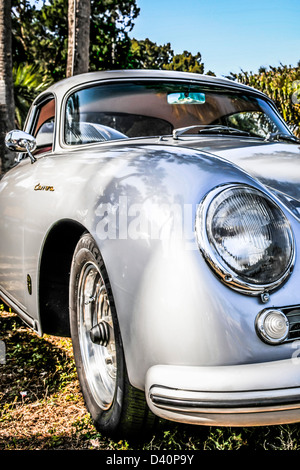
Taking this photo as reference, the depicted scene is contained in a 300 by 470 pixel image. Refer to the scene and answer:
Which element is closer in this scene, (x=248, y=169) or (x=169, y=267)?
(x=169, y=267)

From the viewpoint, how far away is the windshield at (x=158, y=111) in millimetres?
2916

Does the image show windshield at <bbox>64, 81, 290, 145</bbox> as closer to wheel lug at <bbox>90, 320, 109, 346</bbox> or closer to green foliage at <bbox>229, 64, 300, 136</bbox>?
wheel lug at <bbox>90, 320, 109, 346</bbox>

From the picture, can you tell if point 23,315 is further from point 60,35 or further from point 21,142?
point 60,35

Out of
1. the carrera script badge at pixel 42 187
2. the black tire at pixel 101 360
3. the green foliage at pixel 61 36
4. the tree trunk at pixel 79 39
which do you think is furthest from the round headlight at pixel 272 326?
the green foliage at pixel 61 36

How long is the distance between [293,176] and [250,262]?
0.55 metres

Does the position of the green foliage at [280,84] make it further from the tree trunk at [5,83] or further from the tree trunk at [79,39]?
the tree trunk at [5,83]

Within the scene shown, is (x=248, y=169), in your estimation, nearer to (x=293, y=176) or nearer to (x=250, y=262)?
(x=293, y=176)

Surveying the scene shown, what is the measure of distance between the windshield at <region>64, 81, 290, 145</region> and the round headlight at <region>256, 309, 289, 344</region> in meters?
1.56

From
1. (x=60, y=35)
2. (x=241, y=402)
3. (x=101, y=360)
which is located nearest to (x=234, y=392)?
(x=241, y=402)

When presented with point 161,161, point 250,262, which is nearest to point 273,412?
point 250,262

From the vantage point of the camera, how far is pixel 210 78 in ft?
11.1

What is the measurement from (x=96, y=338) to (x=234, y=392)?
0.76 m

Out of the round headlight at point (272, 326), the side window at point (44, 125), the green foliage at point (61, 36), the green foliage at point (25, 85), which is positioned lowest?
Answer: the round headlight at point (272, 326)

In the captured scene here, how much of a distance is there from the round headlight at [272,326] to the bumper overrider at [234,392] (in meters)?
0.07
